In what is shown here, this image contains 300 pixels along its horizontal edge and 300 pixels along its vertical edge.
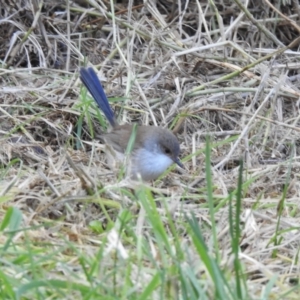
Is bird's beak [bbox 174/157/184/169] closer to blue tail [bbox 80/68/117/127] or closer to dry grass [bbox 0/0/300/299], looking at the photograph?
dry grass [bbox 0/0/300/299]

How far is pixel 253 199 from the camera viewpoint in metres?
4.18

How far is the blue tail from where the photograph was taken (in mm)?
4977

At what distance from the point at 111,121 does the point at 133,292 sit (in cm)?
236

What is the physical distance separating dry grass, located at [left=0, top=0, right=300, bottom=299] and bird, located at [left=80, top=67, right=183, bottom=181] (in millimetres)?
91

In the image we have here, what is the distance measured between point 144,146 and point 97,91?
1.52 ft

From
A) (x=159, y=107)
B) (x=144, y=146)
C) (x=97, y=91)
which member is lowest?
(x=159, y=107)

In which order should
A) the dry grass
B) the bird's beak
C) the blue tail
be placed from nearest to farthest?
the dry grass, the bird's beak, the blue tail

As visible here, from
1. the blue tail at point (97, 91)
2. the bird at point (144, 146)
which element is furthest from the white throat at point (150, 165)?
the blue tail at point (97, 91)

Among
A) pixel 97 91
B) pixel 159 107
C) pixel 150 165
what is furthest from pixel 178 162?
pixel 159 107

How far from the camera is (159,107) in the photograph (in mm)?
5453

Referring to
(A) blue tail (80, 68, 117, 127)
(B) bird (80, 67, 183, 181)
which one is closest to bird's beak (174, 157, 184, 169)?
(B) bird (80, 67, 183, 181)

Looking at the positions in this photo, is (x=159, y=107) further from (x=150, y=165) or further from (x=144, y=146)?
(x=150, y=165)

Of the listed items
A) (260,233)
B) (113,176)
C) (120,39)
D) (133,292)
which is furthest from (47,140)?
(133,292)

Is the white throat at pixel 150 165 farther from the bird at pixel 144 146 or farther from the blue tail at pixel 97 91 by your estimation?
the blue tail at pixel 97 91
